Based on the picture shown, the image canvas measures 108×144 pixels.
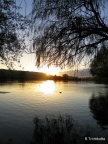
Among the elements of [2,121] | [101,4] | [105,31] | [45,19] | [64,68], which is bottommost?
[2,121]

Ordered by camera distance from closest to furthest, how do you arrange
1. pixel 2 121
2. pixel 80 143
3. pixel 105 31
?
pixel 105 31, pixel 80 143, pixel 2 121

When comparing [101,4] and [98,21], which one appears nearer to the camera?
[98,21]

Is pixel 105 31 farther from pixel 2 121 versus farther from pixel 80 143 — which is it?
pixel 2 121

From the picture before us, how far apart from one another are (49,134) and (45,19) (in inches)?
443

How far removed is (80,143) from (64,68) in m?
9.10

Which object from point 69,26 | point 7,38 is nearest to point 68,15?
point 69,26

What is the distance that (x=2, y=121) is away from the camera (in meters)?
24.0

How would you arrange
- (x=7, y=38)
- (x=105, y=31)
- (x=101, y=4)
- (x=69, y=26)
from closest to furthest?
(x=105, y=31), (x=69, y=26), (x=101, y=4), (x=7, y=38)

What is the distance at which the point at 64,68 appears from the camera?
6.82 m

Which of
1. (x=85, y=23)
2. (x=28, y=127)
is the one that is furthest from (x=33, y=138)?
(x=85, y=23)

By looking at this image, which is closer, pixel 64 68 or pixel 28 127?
pixel 64 68

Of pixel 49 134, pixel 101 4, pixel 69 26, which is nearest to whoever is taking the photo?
pixel 69 26

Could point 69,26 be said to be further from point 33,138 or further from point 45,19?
point 33,138

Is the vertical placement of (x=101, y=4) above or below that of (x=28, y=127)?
above
